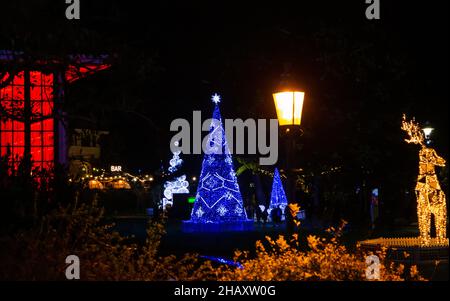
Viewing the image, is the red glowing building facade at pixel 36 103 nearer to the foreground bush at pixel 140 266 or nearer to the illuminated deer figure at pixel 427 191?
the foreground bush at pixel 140 266

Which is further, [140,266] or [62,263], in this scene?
[140,266]

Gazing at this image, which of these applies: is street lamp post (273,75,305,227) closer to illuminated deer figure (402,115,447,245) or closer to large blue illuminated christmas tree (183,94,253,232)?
illuminated deer figure (402,115,447,245)

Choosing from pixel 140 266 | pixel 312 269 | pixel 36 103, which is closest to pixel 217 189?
pixel 36 103

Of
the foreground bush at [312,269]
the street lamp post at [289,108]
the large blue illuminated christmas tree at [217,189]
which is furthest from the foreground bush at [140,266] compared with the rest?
the large blue illuminated christmas tree at [217,189]

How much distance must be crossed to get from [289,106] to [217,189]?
24.3m

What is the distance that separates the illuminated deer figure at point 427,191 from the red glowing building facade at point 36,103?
7.07 meters

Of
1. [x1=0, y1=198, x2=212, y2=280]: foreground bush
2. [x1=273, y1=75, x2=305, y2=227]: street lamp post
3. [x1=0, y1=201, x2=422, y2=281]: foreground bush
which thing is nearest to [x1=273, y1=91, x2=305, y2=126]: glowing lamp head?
[x1=273, y1=75, x2=305, y2=227]: street lamp post

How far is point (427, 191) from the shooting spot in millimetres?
17188

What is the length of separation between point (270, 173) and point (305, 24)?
1076 inches

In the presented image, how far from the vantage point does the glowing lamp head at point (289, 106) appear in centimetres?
1119

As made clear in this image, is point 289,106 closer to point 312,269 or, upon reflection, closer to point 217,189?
point 312,269
